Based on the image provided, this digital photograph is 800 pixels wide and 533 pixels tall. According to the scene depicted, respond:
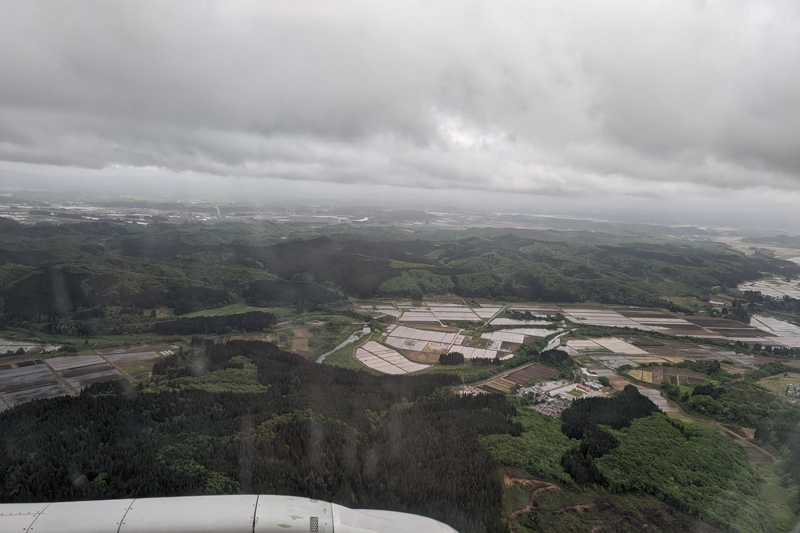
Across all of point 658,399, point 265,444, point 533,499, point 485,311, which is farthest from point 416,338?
point 533,499

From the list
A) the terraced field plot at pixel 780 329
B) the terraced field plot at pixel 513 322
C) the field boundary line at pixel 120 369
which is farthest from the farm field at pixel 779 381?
the field boundary line at pixel 120 369

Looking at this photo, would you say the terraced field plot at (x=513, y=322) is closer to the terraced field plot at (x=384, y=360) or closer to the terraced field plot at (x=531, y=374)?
the terraced field plot at (x=531, y=374)

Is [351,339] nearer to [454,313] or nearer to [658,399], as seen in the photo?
[454,313]

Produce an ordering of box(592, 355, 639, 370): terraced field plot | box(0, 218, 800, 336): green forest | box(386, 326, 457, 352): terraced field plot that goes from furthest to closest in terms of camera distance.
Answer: box(0, 218, 800, 336): green forest, box(386, 326, 457, 352): terraced field plot, box(592, 355, 639, 370): terraced field plot

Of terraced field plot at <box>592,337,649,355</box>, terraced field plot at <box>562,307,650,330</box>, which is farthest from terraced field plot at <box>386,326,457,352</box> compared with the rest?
terraced field plot at <box>562,307,650,330</box>

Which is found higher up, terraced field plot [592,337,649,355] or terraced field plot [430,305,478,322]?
terraced field plot [592,337,649,355]

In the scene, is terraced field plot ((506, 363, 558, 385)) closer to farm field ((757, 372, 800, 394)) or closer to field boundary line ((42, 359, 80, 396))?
farm field ((757, 372, 800, 394))
